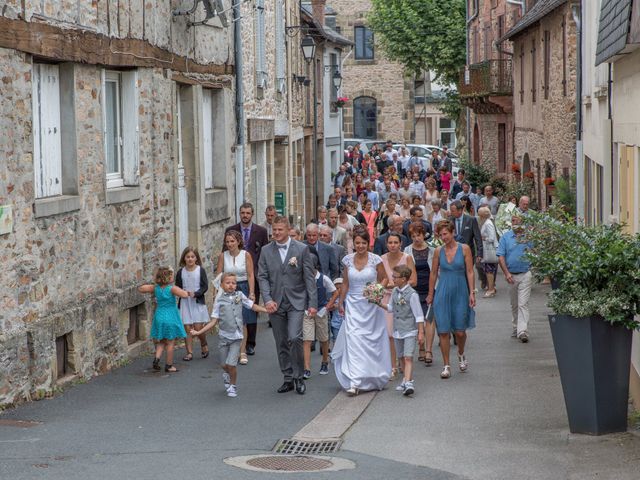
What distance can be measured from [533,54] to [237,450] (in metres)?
24.1

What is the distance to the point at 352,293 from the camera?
12.6 metres

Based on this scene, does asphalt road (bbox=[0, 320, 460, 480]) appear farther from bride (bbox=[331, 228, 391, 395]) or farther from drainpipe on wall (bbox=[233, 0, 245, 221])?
drainpipe on wall (bbox=[233, 0, 245, 221])

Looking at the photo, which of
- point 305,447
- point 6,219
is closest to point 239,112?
point 6,219

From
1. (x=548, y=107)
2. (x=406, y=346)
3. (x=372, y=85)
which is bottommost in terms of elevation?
(x=406, y=346)

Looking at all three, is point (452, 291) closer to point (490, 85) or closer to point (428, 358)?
point (428, 358)

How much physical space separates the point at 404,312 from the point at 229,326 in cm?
175

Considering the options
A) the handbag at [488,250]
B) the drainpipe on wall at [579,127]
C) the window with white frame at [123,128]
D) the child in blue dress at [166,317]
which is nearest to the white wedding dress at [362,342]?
the child in blue dress at [166,317]

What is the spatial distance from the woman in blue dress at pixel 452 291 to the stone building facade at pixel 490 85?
24427 millimetres

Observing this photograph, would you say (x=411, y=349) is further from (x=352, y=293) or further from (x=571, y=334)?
(x=571, y=334)

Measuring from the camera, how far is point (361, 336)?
492 inches

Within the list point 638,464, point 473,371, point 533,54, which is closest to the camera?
point 638,464

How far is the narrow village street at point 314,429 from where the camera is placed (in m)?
8.80

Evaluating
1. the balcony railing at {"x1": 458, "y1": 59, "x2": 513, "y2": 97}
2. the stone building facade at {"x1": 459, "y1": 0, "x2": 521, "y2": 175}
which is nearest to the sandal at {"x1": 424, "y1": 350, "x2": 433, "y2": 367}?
the stone building facade at {"x1": 459, "y1": 0, "x2": 521, "y2": 175}

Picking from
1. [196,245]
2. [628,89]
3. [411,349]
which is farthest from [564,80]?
[411,349]
